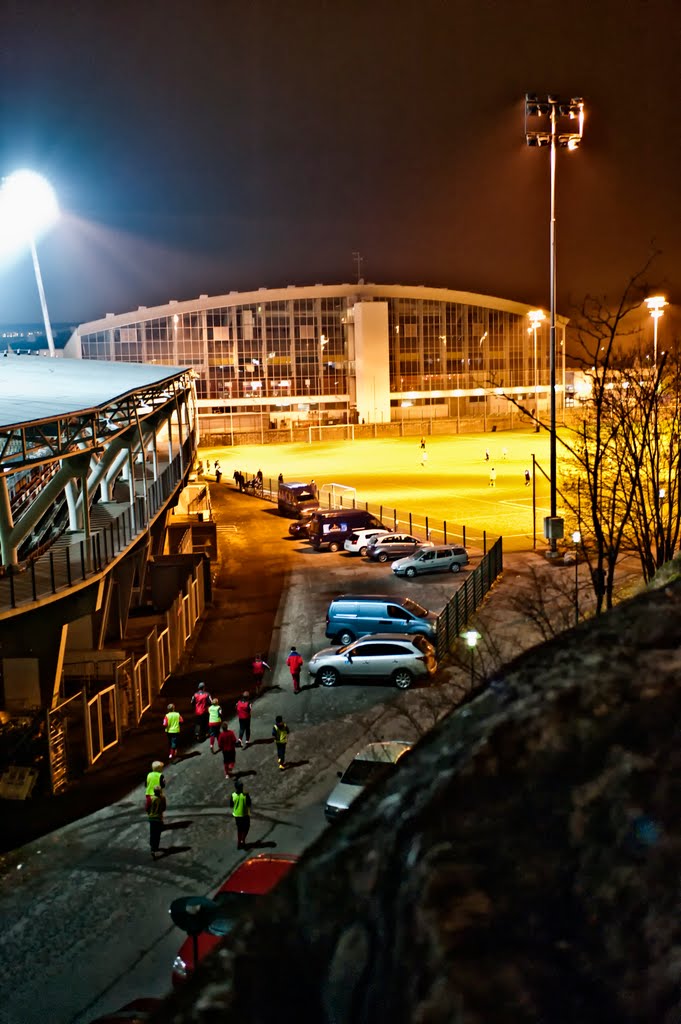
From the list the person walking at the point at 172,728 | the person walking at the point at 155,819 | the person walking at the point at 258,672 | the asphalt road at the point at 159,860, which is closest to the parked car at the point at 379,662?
the asphalt road at the point at 159,860

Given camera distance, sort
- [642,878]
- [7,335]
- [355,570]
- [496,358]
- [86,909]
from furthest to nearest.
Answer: [7,335], [496,358], [355,570], [86,909], [642,878]

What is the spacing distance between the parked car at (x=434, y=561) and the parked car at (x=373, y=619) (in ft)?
24.9

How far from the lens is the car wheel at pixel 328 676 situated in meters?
19.7

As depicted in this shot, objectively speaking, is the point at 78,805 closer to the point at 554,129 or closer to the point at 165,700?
the point at 165,700

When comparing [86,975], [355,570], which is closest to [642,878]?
[86,975]

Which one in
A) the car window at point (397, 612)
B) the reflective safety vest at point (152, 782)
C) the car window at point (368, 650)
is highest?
the car window at point (397, 612)

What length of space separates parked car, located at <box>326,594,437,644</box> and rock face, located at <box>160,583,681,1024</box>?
20325mm

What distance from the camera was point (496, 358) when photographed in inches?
4124

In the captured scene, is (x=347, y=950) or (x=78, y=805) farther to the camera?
(x=78, y=805)

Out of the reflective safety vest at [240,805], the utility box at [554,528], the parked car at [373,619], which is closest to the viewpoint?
the reflective safety vest at [240,805]

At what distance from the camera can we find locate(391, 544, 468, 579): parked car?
1182 inches

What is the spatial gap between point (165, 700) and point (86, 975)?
9914mm

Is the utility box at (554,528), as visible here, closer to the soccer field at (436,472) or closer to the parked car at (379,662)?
the soccer field at (436,472)

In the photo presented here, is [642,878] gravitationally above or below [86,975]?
above
